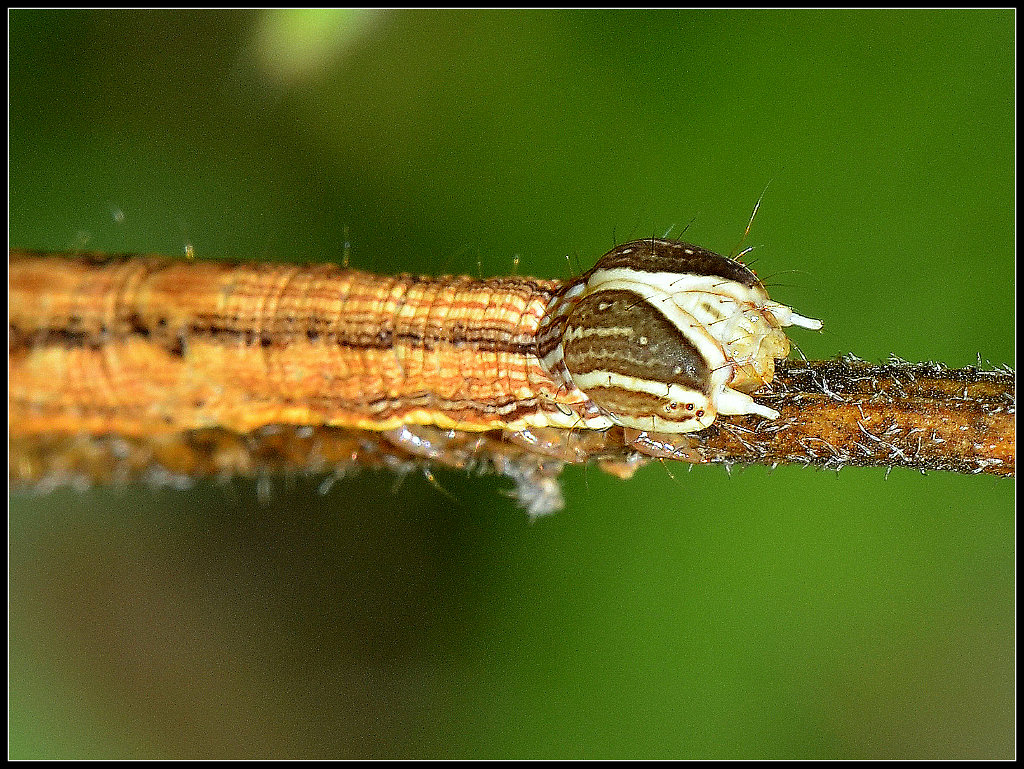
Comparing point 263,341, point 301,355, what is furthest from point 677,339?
point 263,341

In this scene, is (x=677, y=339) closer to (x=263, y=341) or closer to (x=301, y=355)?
(x=301, y=355)

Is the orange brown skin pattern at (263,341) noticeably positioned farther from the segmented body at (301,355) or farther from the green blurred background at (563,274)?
the green blurred background at (563,274)

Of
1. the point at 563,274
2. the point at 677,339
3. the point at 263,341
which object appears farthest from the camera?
the point at 563,274

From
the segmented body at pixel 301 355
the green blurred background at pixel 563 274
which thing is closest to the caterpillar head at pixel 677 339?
the segmented body at pixel 301 355

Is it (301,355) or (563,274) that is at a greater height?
(563,274)

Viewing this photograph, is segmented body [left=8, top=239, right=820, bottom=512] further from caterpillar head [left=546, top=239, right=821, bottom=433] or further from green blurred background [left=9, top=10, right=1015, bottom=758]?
green blurred background [left=9, top=10, right=1015, bottom=758]

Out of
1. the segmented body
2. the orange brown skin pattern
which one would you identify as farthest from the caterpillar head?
the orange brown skin pattern

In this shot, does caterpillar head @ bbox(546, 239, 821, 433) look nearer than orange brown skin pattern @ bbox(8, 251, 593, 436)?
Yes

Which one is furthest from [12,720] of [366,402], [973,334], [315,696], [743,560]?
[973,334]
